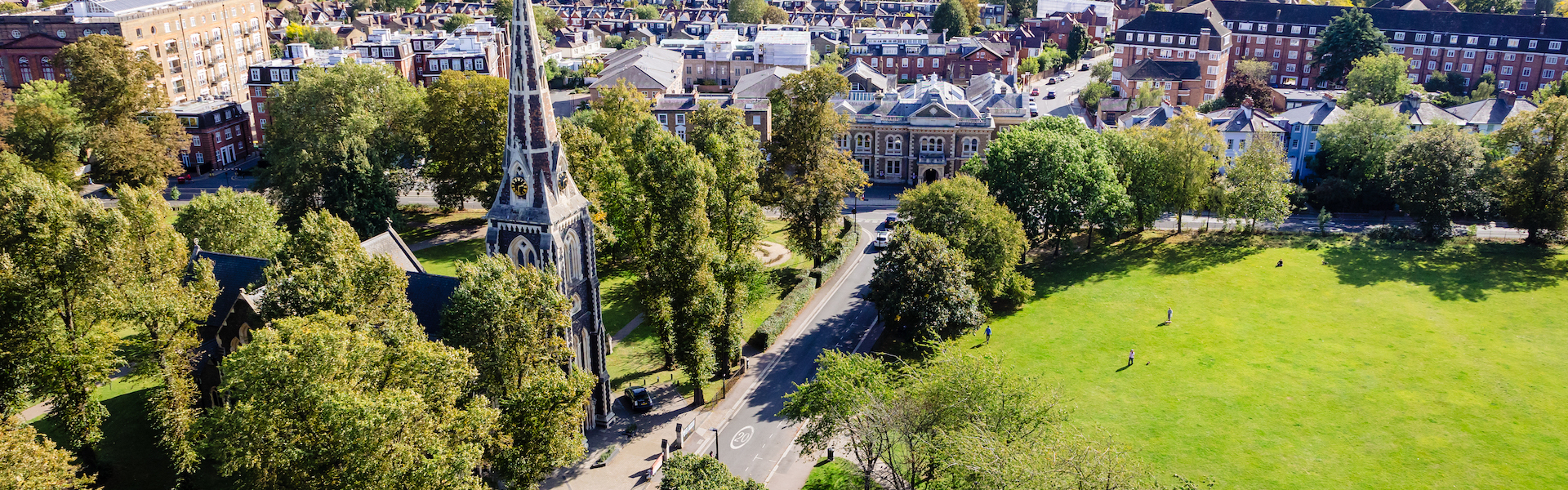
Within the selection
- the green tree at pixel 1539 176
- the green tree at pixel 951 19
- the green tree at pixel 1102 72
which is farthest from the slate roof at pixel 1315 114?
the green tree at pixel 951 19

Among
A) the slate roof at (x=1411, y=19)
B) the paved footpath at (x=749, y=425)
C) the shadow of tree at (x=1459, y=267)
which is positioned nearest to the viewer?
the paved footpath at (x=749, y=425)

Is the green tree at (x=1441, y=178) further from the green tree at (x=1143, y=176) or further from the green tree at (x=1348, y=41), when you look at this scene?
the green tree at (x=1348, y=41)

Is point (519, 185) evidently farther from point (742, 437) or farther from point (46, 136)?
point (46, 136)

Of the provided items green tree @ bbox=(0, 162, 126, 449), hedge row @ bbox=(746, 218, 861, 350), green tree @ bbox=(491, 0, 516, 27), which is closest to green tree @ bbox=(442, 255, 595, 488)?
green tree @ bbox=(0, 162, 126, 449)

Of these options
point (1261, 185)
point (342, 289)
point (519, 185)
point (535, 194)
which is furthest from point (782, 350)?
point (1261, 185)

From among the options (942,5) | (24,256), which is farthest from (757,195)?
(942,5)

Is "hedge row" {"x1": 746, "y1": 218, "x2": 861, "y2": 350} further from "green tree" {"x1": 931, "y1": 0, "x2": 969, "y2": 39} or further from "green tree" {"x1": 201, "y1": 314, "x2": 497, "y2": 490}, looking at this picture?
"green tree" {"x1": 931, "y1": 0, "x2": 969, "y2": 39}

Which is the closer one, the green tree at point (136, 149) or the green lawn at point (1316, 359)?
the green lawn at point (1316, 359)
